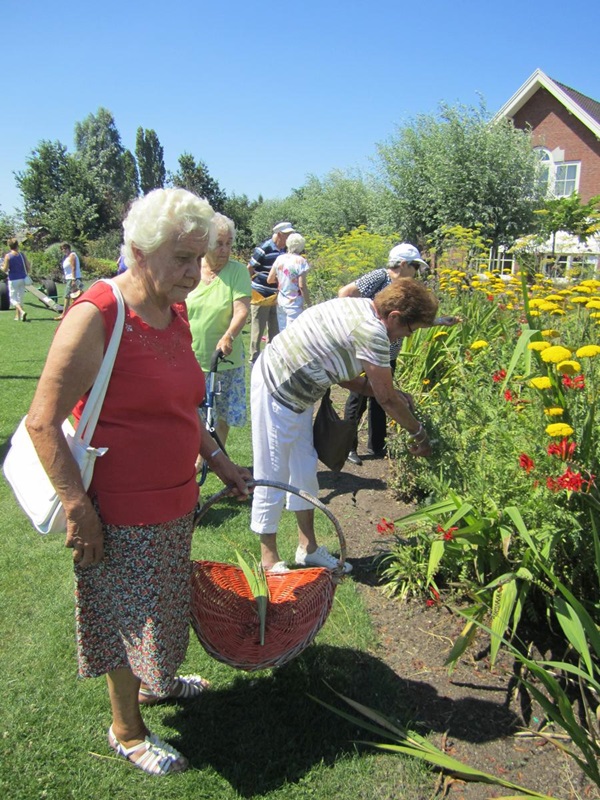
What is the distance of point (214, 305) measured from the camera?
4.14 m

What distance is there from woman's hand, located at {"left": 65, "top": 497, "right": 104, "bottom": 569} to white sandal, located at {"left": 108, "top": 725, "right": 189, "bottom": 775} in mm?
730

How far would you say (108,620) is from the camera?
204 cm

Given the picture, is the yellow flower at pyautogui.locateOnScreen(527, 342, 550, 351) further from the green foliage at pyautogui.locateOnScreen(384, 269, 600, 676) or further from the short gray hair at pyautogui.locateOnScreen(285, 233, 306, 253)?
the short gray hair at pyautogui.locateOnScreen(285, 233, 306, 253)

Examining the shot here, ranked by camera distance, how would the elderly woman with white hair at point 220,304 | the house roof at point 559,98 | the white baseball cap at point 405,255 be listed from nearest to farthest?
the elderly woman with white hair at point 220,304
the white baseball cap at point 405,255
the house roof at point 559,98

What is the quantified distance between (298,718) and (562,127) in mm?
27192

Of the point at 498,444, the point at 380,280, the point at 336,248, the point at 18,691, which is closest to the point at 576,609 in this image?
the point at 498,444

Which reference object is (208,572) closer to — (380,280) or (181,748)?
(181,748)

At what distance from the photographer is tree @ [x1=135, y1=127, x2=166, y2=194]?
247 feet

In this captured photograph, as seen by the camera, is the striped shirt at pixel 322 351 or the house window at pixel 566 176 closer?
the striped shirt at pixel 322 351

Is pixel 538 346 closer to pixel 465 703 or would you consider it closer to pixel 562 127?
pixel 465 703

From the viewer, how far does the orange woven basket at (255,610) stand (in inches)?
89.9

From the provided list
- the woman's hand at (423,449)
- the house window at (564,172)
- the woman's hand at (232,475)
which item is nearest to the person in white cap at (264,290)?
the woman's hand at (423,449)

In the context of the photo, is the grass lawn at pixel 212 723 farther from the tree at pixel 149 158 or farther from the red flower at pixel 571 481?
the tree at pixel 149 158

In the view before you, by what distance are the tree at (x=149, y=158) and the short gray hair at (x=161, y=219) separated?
3094 inches
